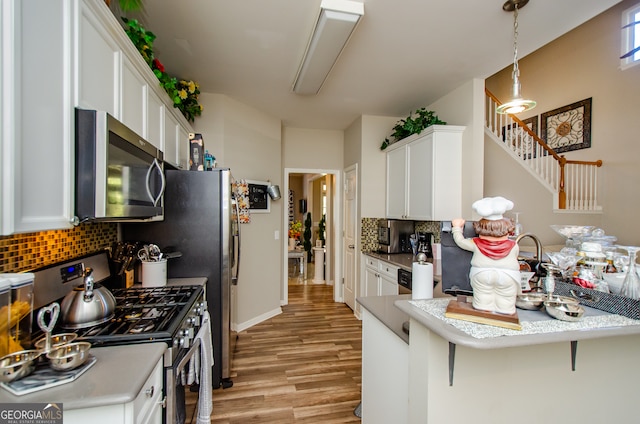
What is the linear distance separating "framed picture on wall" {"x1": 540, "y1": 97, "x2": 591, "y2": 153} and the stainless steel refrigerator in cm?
515

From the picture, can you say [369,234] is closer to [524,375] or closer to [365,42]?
[365,42]

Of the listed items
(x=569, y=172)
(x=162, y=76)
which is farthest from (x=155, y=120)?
(x=569, y=172)

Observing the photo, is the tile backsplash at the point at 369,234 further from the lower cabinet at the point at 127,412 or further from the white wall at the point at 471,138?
the lower cabinet at the point at 127,412

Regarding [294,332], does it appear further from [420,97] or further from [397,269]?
[420,97]

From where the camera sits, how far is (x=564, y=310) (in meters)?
1.02

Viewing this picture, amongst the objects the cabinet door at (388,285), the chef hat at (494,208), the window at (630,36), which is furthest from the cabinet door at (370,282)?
the window at (630,36)

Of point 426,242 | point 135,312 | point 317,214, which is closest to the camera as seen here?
point 135,312

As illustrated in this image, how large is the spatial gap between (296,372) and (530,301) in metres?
2.13

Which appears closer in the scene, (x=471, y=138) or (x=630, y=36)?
(x=471, y=138)

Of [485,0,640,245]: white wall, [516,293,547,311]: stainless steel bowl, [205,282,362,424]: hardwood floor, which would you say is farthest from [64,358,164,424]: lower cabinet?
[485,0,640,245]: white wall

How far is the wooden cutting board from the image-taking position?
94 centimetres

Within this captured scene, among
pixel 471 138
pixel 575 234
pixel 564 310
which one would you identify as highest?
pixel 471 138

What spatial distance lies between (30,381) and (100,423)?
9.8 inches

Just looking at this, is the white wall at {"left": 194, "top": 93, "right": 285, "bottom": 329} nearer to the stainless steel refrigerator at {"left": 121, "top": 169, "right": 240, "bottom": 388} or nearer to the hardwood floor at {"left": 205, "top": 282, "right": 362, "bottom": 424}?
the hardwood floor at {"left": 205, "top": 282, "right": 362, "bottom": 424}
